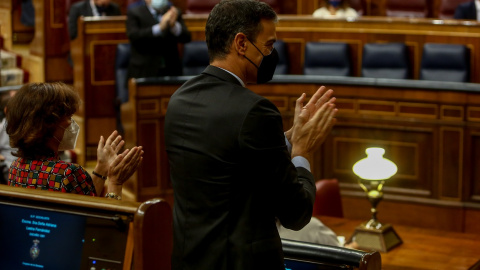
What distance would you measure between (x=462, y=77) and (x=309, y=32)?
1268 mm

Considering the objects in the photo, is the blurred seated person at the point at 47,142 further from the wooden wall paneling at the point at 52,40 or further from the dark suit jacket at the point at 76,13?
the wooden wall paneling at the point at 52,40

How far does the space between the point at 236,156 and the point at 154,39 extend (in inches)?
179

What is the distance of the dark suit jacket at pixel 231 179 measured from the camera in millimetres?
1807

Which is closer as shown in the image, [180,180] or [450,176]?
[180,180]

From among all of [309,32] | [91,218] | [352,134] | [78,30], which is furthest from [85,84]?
[91,218]

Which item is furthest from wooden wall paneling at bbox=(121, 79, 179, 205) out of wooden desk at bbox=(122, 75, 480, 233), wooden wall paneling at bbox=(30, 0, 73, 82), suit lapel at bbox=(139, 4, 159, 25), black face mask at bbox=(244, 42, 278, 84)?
black face mask at bbox=(244, 42, 278, 84)

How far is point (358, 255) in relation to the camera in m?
2.04

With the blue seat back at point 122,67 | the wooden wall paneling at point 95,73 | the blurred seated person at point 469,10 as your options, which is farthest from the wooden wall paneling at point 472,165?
the wooden wall paneling at point 95,73

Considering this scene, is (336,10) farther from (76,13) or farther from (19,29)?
(19,29)

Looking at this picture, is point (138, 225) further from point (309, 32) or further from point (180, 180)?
point (309, 32)

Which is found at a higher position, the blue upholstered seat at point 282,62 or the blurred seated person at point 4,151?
the blue upholstered seat at point 282,62

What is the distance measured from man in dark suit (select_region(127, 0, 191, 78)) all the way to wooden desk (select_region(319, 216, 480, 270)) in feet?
8.02

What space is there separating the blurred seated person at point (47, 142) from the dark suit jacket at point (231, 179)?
358 millimetres

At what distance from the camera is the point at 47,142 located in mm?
2201
